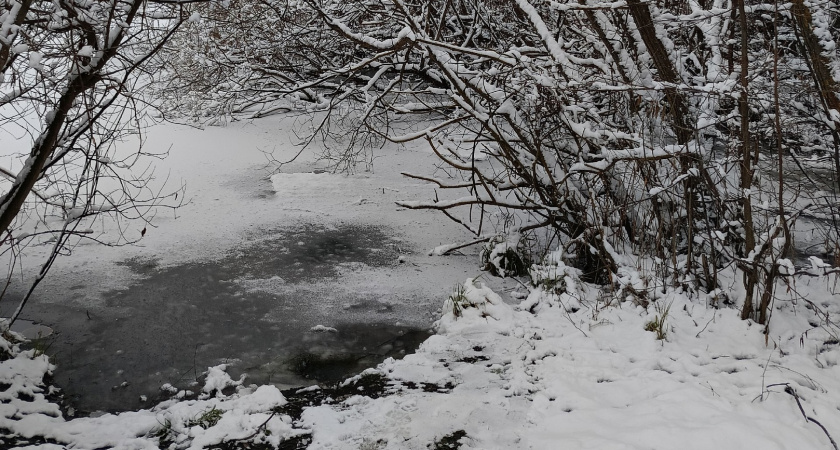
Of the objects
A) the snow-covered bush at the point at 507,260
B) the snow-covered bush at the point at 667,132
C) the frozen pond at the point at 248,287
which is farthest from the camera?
the snow-covered bush at the point at 507,260

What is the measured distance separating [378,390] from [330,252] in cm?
307

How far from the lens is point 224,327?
532 cm

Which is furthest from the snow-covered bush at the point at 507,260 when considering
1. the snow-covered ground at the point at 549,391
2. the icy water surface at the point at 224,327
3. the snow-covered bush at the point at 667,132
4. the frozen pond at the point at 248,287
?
Answer: the icy water surface at the point at 224,327

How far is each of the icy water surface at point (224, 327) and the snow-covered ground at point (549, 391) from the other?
0.78ft

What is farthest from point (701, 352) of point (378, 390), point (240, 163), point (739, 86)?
point (240, 163)

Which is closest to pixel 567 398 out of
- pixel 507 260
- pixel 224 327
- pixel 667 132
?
pixel 507 260

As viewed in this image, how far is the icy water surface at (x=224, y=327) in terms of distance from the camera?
457cm

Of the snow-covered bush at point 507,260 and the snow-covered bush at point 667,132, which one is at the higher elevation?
the snow-covered bush at point 667,132

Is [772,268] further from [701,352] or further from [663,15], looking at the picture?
[663,15]

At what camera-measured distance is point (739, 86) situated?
13.9 ft

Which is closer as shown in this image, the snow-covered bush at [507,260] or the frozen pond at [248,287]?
the frozen pond at [248,287]

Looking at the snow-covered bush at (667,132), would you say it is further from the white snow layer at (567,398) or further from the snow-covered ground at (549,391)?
the white snow layer at (567,398)

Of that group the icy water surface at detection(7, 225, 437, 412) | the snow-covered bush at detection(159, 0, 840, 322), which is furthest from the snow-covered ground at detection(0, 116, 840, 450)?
the snow-covered bush at detection(159, 0, 840, 322)

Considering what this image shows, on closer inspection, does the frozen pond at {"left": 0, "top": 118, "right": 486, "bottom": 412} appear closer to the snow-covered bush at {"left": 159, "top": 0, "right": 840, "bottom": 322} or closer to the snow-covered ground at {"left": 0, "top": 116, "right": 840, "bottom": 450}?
the snow-covered ground at {"left": 0, "top": 116, "right": 840, "bottom": 450}
